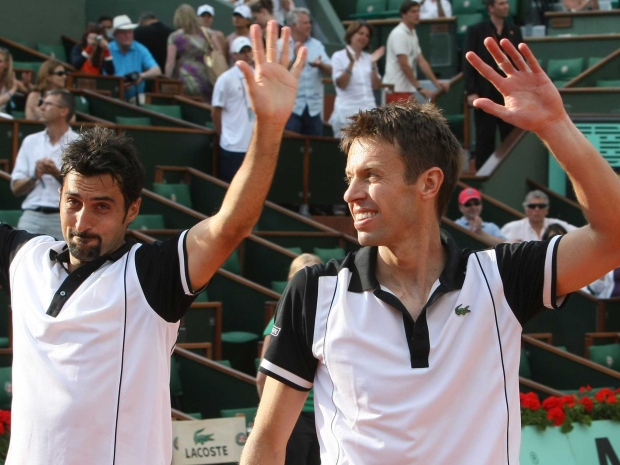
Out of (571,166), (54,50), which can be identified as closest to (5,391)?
(571,166)

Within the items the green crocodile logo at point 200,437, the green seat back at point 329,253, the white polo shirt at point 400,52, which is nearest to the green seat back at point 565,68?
the white polo shirt at point 400,52

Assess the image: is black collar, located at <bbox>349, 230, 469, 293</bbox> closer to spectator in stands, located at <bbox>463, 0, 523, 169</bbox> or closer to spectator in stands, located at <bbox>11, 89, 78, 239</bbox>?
spectator in stands, located at <bbox>11, 89, 78, 239</bbox>

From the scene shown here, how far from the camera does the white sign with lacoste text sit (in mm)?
6457

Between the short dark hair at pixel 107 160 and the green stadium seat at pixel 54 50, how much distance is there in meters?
12.1

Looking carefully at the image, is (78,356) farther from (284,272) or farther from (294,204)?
(294,204)

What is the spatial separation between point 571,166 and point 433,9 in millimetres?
14265

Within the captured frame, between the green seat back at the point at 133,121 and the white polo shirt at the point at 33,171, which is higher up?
the green seat back at the point at 133,121

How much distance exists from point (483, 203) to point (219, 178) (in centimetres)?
267

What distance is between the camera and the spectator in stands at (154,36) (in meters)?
14.4

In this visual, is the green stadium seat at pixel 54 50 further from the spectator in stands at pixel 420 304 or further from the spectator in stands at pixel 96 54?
the spectator in stands at pixel 420 304

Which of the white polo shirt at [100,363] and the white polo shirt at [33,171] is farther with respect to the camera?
the white polo shirt at [33,171]

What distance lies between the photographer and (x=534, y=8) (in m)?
18.4

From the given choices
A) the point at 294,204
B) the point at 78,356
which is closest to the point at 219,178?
the point at 294,204

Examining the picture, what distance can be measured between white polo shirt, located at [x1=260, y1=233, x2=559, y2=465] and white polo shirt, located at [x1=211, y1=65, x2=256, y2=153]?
8199 mm
